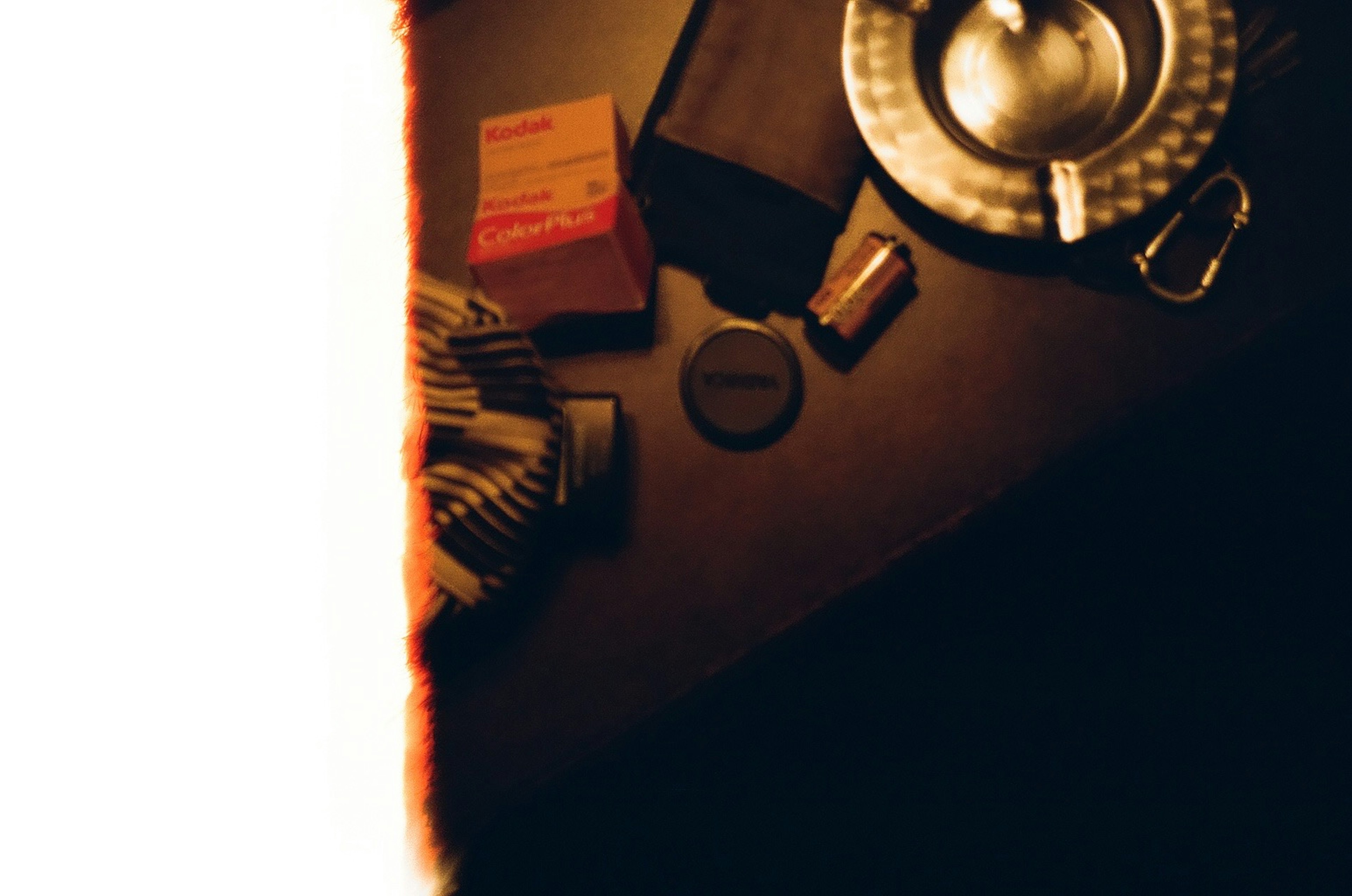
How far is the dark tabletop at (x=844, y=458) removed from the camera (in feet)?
2.17

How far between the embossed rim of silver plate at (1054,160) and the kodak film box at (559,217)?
0.71 feet

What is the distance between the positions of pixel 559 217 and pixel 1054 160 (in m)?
0.42

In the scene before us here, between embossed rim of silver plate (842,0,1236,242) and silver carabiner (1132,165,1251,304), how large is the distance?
0.05 meters

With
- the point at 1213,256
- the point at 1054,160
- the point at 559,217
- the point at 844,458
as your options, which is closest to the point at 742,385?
the point at 844,458

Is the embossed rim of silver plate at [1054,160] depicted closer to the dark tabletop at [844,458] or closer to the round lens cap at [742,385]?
the dark tabletop at [844,458]

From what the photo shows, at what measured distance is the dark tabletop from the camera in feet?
2.17

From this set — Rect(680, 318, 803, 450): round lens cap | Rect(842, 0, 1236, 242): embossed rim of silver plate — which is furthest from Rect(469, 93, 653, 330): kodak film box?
Rect(842, 0, 1236, 242): embossed rim of silver plate

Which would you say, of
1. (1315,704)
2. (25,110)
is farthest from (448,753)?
(1315,704)

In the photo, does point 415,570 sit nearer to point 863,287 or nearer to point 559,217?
point 559,217

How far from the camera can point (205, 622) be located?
0.35 meters

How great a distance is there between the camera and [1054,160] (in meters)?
0.64

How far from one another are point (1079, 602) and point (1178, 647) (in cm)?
18

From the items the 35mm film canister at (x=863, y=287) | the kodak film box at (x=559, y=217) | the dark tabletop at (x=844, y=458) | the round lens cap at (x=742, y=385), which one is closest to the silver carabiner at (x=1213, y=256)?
the dark tabletop at (x=844, y=458)

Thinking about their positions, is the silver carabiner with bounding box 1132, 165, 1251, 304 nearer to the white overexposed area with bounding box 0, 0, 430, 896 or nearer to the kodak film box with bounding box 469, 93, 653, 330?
the kodak film box with bounding box 469, 93, 653, 330
